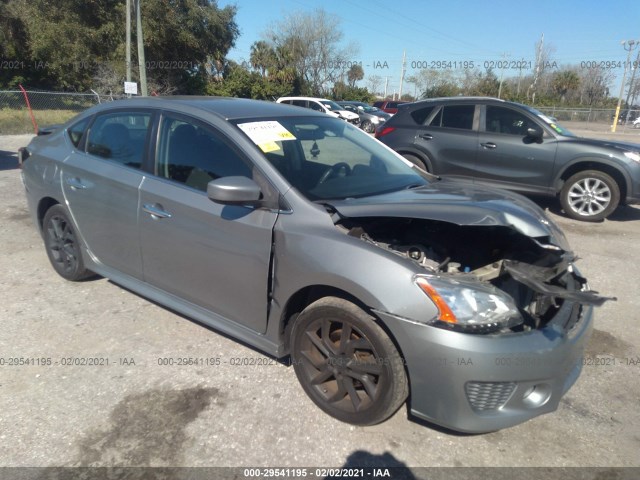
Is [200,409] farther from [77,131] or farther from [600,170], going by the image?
[600,170]

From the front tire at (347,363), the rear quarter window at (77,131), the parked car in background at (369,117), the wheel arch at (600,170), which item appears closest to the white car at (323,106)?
the parked car in background at (369,117)

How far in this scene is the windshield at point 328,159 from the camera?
2.88 m

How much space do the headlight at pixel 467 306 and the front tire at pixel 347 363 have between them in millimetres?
322

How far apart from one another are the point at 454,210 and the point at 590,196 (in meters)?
5.74

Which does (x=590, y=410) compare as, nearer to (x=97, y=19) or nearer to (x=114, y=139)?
(x=114, y=139)

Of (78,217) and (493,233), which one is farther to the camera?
(78,217)

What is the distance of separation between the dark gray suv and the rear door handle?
5.53 metres

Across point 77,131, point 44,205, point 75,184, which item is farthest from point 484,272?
point 44,205

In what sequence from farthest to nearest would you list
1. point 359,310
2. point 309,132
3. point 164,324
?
point 164,324 < point 309,132 < point 359,310

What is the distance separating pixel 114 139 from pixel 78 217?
2.37 feet

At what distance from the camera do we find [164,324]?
143 inches

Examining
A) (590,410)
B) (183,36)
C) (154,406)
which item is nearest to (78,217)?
(154,406)

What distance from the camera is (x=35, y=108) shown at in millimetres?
16891

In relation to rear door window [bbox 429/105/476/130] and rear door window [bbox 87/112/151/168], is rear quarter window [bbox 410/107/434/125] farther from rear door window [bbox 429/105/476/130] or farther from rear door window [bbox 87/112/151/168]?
rear door window [bbox 87/112/151/168]
